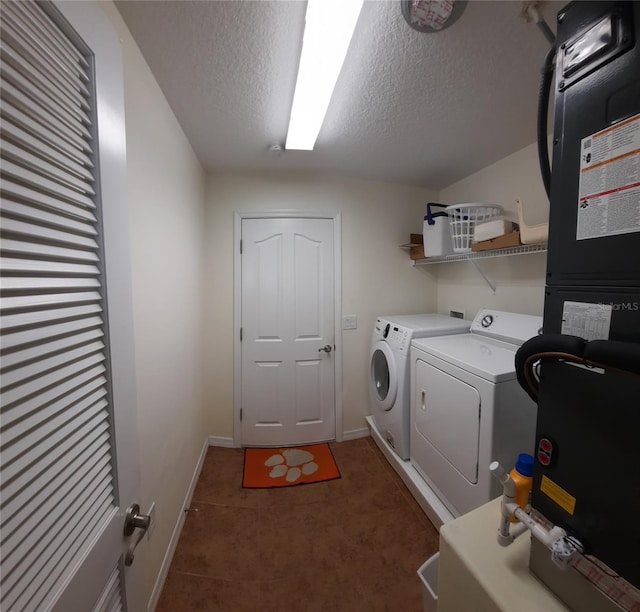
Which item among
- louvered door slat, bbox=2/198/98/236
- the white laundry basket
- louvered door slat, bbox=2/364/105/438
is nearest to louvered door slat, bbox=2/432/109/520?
louvered door slat, bbox=2/364/105/438

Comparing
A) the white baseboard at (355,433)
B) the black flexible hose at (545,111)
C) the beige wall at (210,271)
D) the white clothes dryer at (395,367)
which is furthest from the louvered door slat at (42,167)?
the white baseboard at (355,433)

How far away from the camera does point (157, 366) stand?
1279mm

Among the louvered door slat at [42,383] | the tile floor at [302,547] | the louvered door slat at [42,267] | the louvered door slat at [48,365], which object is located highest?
the louvered door slat at [42,267]

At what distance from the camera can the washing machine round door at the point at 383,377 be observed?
1.98 m

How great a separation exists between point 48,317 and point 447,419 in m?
1.75

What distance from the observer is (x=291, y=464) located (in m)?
2.17

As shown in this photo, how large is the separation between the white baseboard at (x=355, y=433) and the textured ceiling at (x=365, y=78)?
2.47 metres

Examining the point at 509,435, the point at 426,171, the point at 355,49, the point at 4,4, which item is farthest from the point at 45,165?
the point at 426,171

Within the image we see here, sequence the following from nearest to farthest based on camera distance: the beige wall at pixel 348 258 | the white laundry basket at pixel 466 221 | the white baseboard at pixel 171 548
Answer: the white baseboard at pixel 171 548 < the white laundry basket at pixel 466 221 < the beige wall at pixel 348 258

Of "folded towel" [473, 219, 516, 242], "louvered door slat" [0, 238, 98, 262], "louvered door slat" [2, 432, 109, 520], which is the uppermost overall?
"folded towel" [473, 219, 516, 242]

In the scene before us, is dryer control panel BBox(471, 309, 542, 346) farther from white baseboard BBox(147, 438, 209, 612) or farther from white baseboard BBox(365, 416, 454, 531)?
white baseboard BBox(147, 438, 209, 612)

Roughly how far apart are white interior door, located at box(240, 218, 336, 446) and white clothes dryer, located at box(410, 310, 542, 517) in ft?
2.97

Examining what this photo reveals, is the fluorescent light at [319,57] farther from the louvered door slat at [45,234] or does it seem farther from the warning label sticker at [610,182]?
the louvered door slat at [45,234]

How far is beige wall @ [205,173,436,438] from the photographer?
2.28 meters
